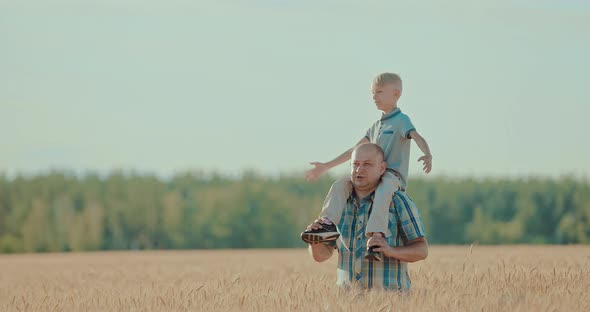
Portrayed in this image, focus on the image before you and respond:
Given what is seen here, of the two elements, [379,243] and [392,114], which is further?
[392,114]

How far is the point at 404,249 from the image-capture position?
6.88 m

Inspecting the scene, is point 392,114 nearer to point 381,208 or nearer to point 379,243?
point 381,208

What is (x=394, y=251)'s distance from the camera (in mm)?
6781

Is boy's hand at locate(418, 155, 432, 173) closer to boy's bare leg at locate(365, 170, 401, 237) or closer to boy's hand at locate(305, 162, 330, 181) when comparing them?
boy's bare leg at locate(365, 170, 401, 237)

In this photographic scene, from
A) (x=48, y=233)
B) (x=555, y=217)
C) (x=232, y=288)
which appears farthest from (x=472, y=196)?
(x=232, y=288)

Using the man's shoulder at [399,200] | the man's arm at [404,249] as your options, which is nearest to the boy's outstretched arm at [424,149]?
the man's shoulder at [399,200]

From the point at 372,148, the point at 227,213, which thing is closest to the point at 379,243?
the point at 372,148

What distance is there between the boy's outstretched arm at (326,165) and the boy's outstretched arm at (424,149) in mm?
651

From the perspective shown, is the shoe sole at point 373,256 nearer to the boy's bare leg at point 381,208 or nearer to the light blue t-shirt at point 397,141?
the boy's bare leg at point 381,208

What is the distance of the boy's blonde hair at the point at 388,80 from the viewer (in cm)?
708

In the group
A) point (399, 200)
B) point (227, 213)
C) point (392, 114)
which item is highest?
point (392, 114)

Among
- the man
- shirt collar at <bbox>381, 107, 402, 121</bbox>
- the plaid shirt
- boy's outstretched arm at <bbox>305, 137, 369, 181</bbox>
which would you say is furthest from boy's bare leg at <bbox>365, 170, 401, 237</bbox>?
boy's outstretched arm at <bbox>305, 137, 369, 181</bbox>

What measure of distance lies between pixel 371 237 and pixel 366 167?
55 centimetres

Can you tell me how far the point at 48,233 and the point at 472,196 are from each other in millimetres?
27129
